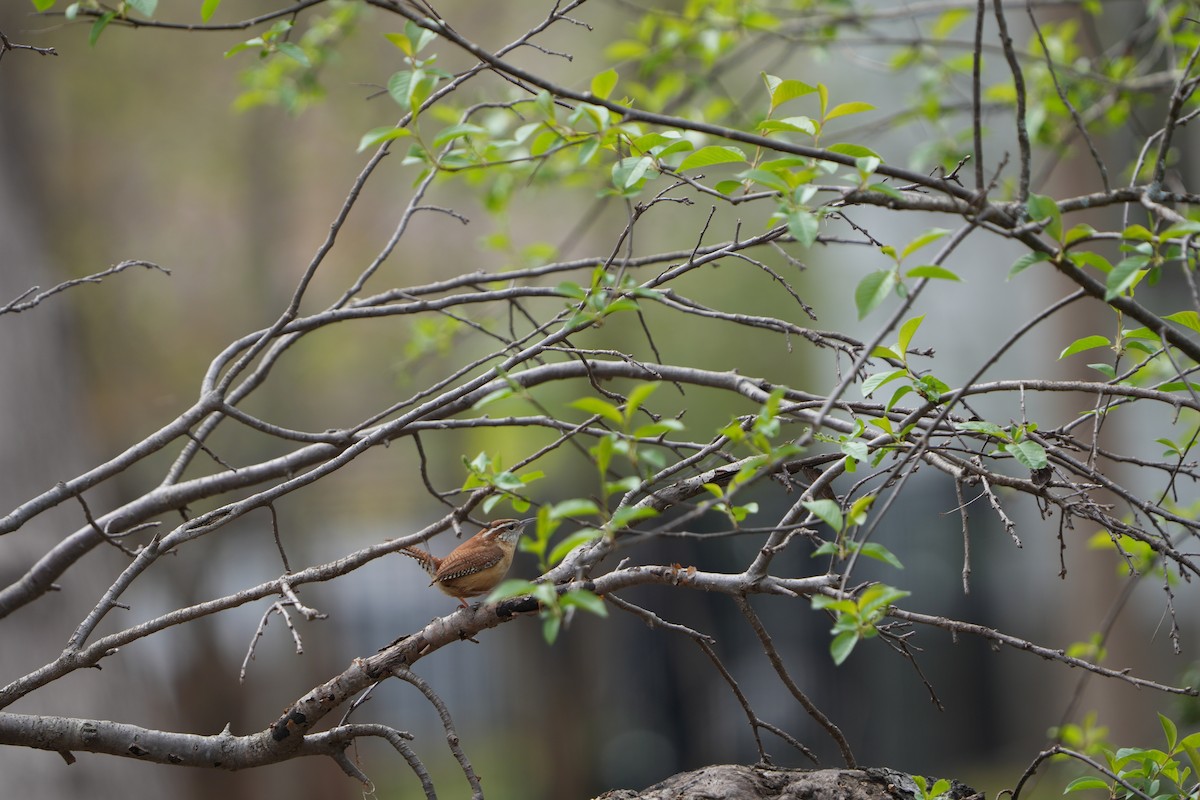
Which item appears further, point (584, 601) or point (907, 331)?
point (907, 331)

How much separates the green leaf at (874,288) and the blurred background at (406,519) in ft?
17.3

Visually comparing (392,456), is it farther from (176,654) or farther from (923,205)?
(923,205)

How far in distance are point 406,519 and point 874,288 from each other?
1016cm

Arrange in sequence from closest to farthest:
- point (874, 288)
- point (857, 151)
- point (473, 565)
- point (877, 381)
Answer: point (874, 288), point (857, 151), point (877, 381), point (473, 565)

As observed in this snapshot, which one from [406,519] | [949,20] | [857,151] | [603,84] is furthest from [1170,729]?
[406,519]

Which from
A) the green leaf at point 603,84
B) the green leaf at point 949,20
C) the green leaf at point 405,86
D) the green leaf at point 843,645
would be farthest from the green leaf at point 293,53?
the green leaf at point 949,20

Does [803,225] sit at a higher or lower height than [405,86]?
lower

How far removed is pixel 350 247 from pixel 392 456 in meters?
3.29

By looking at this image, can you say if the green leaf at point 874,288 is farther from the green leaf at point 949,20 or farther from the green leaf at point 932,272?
the green leaf at point 949,20

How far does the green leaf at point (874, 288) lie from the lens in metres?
1.55

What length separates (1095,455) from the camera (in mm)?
2020

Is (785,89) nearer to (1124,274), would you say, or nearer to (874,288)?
(874,288)

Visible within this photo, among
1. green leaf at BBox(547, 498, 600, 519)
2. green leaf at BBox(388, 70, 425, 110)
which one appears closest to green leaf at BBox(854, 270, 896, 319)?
green leaf at BBox(547, 498, 600, 519)

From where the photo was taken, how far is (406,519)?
11297 mm
